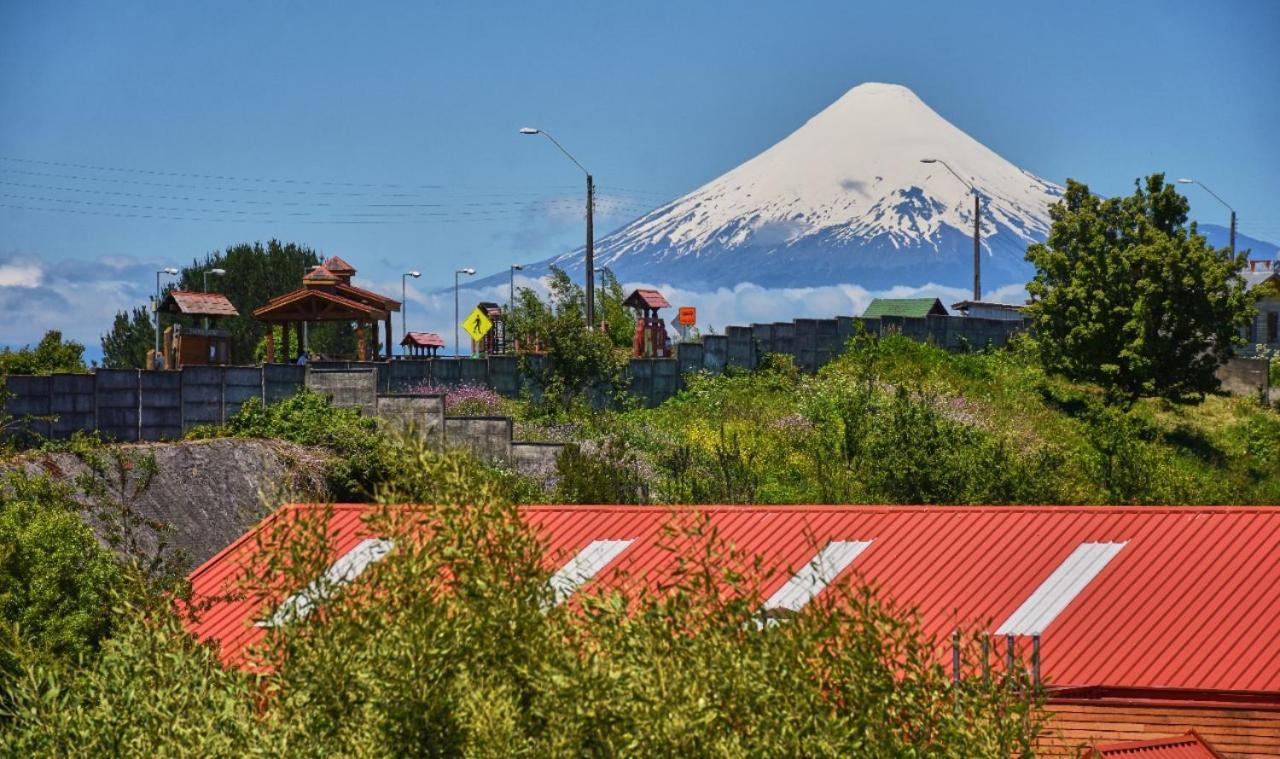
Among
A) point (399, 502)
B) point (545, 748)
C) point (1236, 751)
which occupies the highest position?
point (399, 502)

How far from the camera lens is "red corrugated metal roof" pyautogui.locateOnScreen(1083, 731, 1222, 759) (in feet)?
76.4

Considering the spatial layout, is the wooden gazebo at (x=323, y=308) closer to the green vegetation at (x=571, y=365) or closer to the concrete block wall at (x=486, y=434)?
the green vegetation at (x=571, y=365)

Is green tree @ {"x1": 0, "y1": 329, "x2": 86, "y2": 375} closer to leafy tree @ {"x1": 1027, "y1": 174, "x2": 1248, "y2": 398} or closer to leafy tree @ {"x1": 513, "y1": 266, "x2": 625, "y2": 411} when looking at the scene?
leafy tree @ {"x1": 513, "y1": 266, "x2": 625, "y2": 411}

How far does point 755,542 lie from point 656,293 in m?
40.3

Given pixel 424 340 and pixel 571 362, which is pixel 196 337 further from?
pixel 424 340

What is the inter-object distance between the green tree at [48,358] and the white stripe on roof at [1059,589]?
23.8m

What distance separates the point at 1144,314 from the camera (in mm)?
55906

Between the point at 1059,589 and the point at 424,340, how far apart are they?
2666 inches

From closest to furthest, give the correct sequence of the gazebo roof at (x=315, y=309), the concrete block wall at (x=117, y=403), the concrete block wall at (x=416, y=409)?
the concrete block wall at (x=117, y=403) < the concrete block wall at (x=416, y=409) < the gazebo roof at (x=315, y=309)

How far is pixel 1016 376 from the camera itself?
59.2 m

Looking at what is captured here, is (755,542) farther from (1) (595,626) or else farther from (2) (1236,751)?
(1) (595,626)

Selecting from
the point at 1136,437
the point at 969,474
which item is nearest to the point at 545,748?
the point at 969,474

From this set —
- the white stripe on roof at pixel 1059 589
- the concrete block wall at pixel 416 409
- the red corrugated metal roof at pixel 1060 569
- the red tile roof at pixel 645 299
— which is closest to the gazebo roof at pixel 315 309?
the concrete block wall at pixel 416 409

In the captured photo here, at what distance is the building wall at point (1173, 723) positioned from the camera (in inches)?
Answer: 959
